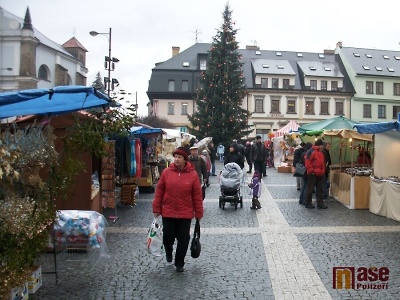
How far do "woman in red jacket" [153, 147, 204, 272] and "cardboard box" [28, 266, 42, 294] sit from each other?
172cm

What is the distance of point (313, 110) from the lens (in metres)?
60.4

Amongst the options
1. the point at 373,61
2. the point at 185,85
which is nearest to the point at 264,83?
the point at 185,85

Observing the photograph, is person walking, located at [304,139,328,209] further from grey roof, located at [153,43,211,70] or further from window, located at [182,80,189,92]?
grey roof, located at [153,43,211,70]

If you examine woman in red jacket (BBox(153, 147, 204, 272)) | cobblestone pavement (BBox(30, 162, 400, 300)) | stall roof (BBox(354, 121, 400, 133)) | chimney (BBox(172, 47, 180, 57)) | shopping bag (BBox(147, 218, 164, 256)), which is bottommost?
cobblestone pavement (BBox(30, 162, 400, 300))

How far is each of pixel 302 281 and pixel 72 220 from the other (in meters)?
3.41

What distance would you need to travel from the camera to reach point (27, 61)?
3516cm

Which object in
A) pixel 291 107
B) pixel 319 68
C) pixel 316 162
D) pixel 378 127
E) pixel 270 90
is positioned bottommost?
pixel 316 162

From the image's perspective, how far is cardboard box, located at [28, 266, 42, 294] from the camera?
17.9 feet

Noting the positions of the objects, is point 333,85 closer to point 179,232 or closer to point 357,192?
point 357,192

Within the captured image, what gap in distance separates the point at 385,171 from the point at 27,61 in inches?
1176

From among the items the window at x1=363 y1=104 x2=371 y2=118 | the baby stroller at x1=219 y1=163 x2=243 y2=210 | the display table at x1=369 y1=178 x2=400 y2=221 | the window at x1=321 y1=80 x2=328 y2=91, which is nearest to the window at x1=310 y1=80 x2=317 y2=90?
the window at x1=321 y1=80 x2=328 y2=91

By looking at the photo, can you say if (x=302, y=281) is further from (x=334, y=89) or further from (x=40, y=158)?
(x=334, y=89)

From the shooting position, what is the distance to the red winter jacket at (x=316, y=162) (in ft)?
40.9

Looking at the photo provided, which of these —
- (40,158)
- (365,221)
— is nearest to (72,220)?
(40,158)
